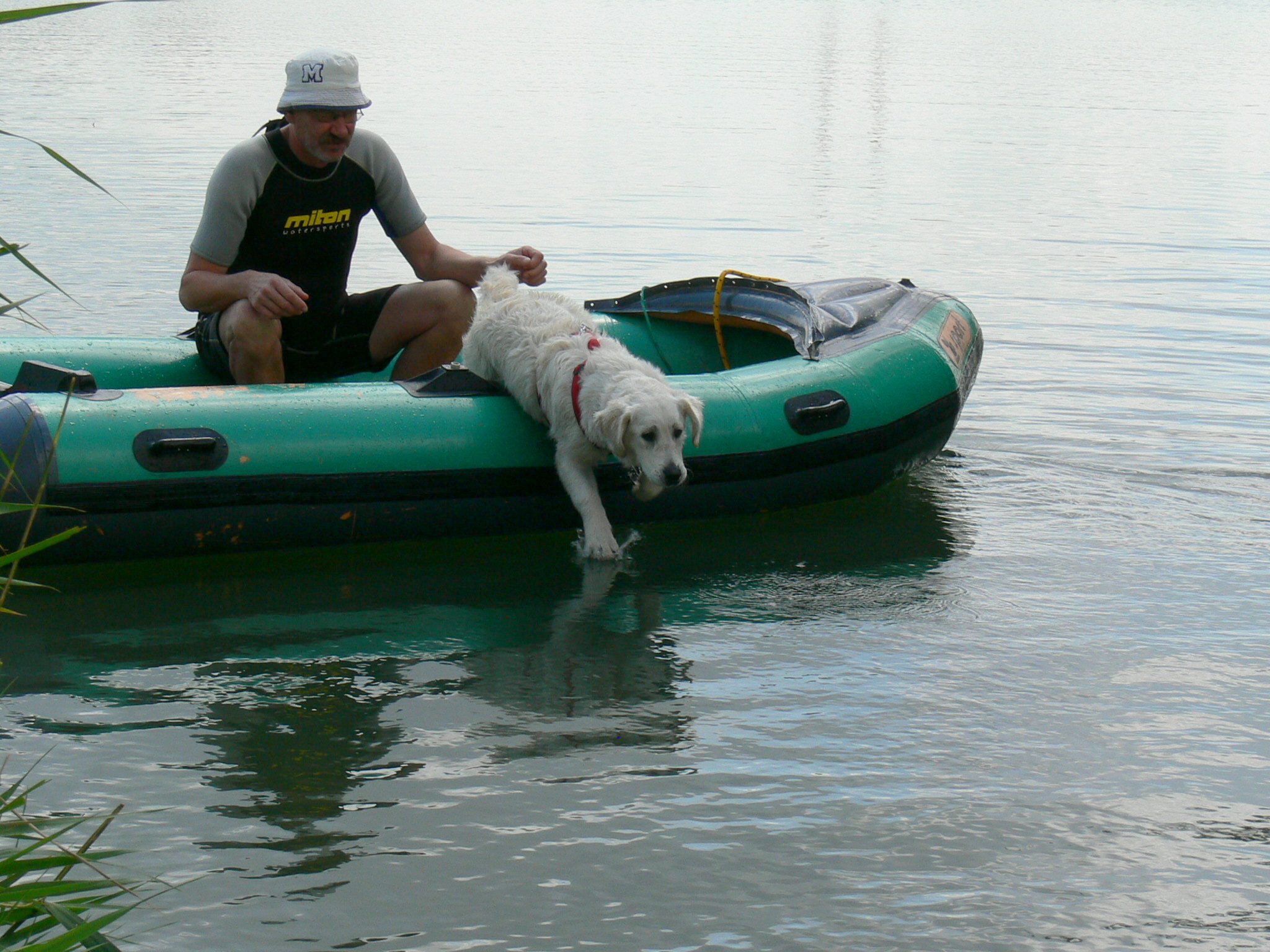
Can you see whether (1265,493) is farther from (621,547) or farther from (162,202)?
(162,202)

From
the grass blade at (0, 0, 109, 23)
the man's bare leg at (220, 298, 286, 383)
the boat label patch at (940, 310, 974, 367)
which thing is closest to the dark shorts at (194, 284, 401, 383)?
the man's bare leg at (220, 298, 286, 383)

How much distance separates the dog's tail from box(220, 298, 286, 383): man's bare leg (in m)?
0.80

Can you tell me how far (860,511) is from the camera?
18.8 ft

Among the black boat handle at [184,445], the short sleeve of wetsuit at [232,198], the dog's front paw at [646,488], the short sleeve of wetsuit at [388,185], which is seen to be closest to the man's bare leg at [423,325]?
the short sleeve of wetsuit at [388,185]

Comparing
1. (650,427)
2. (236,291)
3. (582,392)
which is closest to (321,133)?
(236,291)

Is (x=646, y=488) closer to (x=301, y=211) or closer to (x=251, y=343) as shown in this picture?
(x=251, y=343)

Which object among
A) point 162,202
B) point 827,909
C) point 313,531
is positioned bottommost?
point 827,909

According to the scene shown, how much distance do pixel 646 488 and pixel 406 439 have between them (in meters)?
0.87

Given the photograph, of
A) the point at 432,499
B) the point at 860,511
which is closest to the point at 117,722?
the point at 432,499

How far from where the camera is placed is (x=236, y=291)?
489 cm

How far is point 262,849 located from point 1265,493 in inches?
183

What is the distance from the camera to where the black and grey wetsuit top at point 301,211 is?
4926 millimetres

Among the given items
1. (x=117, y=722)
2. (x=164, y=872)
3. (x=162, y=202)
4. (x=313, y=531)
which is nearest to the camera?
(x=164, y=872)

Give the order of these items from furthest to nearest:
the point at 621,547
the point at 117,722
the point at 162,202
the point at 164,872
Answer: the point at 162,202, the point at 621,547, the point at 117,722, the point at 164,872
